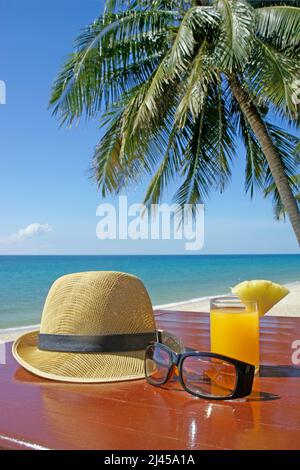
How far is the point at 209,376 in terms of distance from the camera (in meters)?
1.01

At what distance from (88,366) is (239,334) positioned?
36 centimetres

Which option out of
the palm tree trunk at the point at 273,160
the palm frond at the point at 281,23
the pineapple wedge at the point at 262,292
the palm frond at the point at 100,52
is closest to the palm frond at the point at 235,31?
the palm frond at the point at 281,23

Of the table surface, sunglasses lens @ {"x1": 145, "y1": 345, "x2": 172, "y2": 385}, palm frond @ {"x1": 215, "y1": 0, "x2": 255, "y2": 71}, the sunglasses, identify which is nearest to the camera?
the table surface

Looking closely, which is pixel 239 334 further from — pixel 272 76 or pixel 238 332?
pixel 272 76

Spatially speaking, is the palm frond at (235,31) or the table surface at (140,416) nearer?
the table surface at (140,416)

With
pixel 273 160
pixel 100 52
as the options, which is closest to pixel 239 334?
pixel 273 160

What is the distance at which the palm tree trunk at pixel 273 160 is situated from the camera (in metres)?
5.55

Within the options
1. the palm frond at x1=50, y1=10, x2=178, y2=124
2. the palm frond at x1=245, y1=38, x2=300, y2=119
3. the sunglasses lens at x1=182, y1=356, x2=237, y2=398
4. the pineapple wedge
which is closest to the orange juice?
the sunglasses lens at x1=182, y1=356, x2=237, y2=398

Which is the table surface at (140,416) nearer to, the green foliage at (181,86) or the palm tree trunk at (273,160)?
the green foliage at (181,86)

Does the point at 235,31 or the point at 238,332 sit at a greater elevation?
the point at 235,31

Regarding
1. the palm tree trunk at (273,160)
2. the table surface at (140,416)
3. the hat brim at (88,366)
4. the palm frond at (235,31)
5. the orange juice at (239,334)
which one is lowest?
the table surface at (140,416)

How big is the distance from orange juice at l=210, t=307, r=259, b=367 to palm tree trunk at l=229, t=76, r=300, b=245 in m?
4.63

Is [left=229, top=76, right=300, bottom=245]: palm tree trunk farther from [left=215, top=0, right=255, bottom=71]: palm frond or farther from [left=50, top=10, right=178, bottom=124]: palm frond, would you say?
[left=50, top=10, right=178, bottom=124]: palm frond

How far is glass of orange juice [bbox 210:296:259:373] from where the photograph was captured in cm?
112
